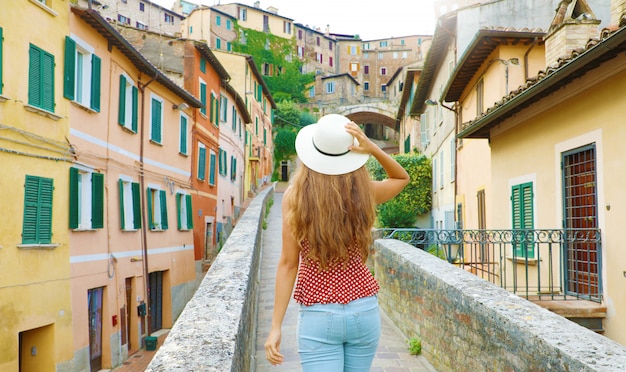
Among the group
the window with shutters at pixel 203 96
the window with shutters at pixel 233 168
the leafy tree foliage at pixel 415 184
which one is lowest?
the leafy tree foliage at pixel 415 184

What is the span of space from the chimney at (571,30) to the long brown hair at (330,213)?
25.7ft

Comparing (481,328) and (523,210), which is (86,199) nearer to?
(523,210)

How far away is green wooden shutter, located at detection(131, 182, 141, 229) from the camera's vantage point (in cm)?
1683

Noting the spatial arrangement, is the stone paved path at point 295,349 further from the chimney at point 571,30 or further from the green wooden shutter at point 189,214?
the green wooden shutter at point 189,214

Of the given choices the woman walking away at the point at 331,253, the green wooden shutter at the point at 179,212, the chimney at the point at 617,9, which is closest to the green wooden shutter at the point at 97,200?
the green wooden shutter at the point at 179,212

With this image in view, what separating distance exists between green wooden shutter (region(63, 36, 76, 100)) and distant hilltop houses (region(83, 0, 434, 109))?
30.5 m

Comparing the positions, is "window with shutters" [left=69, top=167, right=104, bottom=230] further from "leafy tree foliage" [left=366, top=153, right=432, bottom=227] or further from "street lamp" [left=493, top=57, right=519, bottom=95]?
"leafy tree foliage" [left=366, top=153, right=432, bottom=227]

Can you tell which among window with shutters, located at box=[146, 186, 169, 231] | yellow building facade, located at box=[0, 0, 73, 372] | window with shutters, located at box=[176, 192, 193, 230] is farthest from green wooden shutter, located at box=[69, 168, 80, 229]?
window with shutters, located at box=[176, 192, 193, 230]

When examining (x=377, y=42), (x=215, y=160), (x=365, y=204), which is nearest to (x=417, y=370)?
(x=365, y=204)

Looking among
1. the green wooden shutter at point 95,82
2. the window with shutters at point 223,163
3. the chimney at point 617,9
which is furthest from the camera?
the window with shutters at point 223,163

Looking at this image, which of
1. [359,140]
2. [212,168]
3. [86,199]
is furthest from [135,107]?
[359,140]

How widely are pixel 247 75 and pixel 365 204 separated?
34692 millimetres

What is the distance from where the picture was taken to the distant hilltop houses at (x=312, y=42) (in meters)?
56.3

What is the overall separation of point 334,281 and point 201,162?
22154 millimetres
